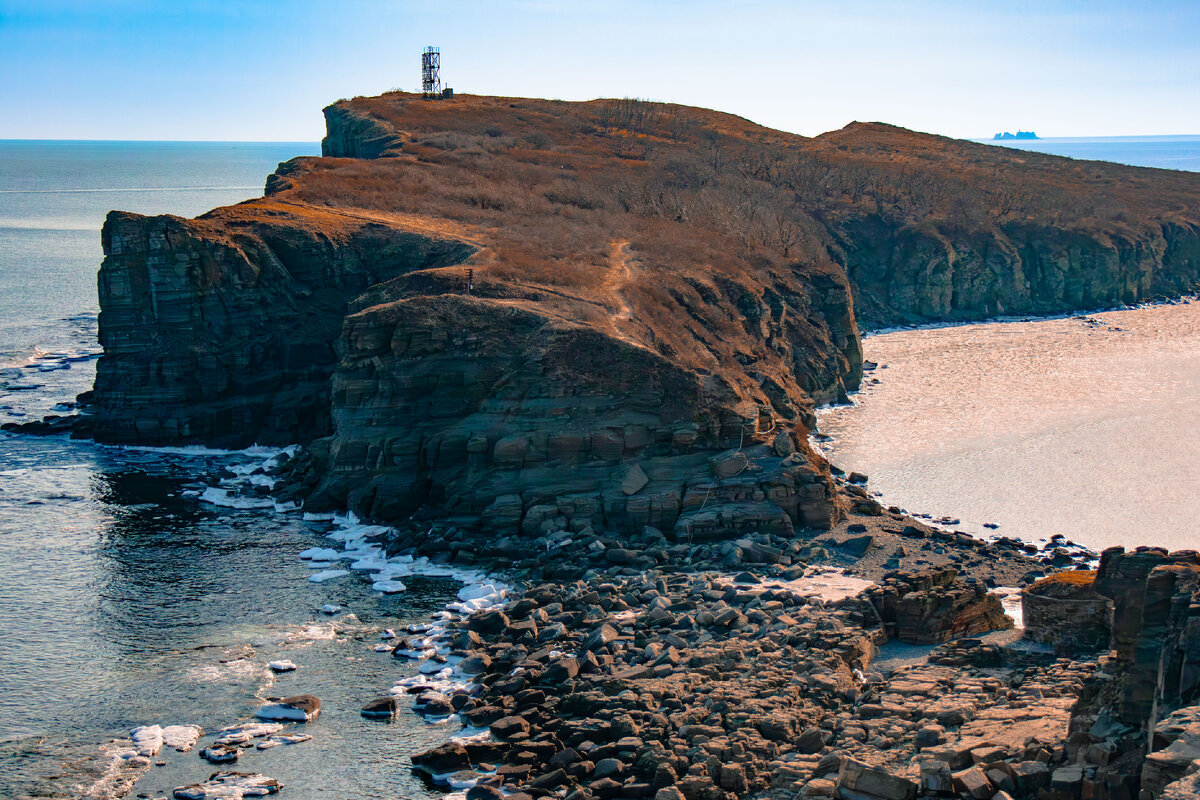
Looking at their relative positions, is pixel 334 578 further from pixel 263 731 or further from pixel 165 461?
pixel 165 461

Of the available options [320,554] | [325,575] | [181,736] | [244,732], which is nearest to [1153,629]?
[244,732]

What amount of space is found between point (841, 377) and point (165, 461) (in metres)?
50.8

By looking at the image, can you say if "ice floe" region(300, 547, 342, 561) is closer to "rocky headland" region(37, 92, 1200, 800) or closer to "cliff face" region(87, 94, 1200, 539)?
"rocky headland" region(37, 92, 1200, 800)

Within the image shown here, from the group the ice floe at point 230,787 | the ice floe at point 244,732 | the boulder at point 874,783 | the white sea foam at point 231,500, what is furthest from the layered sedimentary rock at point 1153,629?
the white sea foam at point 231,500

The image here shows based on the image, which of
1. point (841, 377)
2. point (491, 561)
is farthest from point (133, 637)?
point (841, 377)

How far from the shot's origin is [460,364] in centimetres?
5869

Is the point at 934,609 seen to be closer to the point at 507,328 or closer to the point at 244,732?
the point at 244,732

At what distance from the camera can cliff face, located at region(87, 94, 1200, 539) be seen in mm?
54875

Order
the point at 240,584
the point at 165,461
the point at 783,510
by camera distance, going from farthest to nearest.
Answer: the point at 165,461 → the point at 783,510 → the point at 240,584

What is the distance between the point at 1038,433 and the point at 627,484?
3588 cm

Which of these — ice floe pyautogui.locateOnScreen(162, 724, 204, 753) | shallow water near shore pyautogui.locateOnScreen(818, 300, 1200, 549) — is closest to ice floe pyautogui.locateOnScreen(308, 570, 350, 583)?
ice floe pyautogui.locateOnScreen(162, 724, 204, 753)

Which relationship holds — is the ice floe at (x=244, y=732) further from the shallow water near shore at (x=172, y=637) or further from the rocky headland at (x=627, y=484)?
the rocky headland at (x=627, y=484)

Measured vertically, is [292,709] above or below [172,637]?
below

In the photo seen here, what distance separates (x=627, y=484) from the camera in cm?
5356
